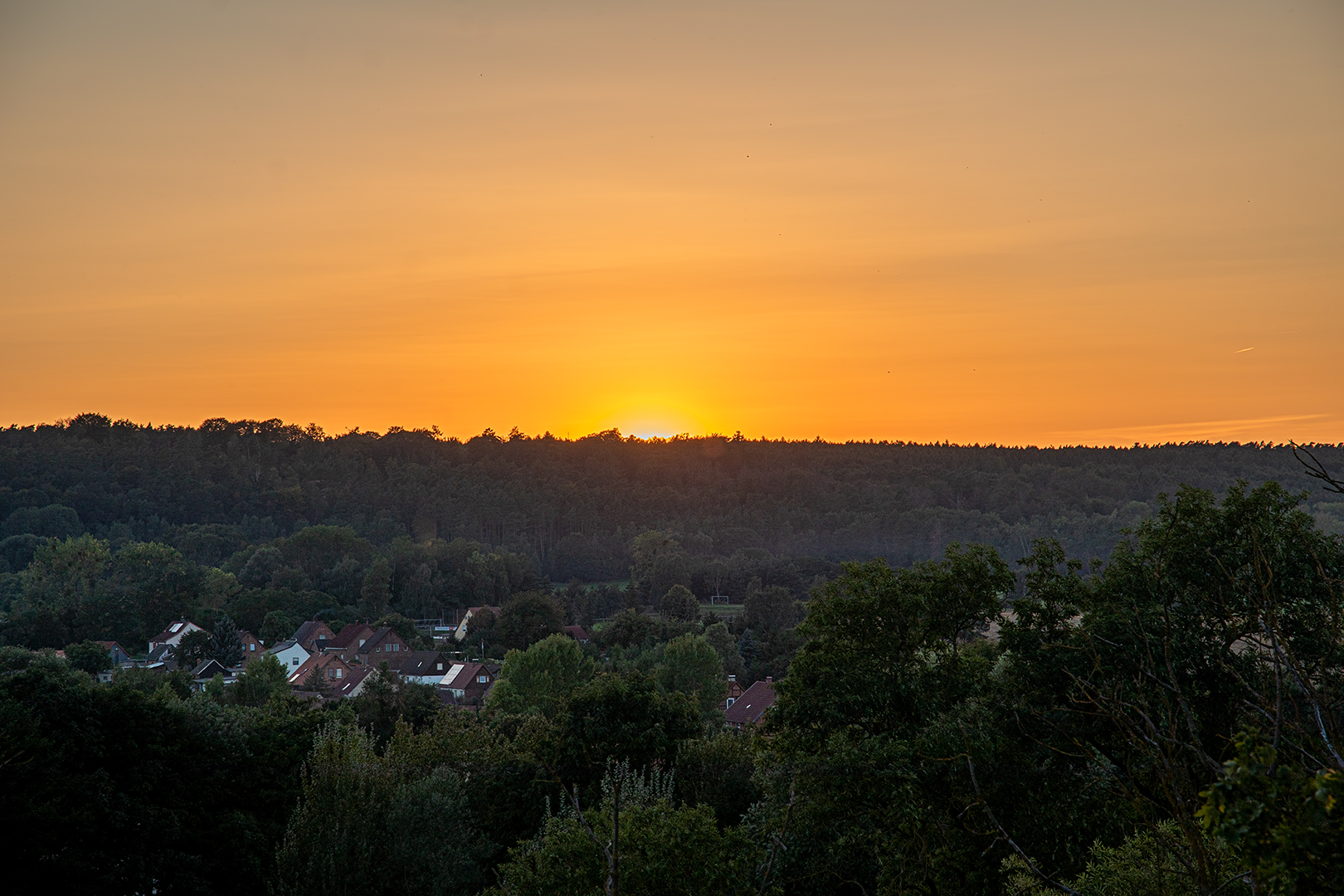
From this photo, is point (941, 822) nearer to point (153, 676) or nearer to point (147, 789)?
point (147, 789)

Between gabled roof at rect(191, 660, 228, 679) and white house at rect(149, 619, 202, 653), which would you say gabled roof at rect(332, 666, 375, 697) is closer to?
gabled roof at rect(191, 660, 228, 679)

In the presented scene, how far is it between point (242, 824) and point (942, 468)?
138 meters

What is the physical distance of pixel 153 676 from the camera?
48.2 metres

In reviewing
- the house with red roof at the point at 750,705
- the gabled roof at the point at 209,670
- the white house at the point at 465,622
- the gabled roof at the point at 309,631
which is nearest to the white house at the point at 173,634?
the gabled roof at the point at 209,670

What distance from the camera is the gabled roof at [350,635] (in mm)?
73188

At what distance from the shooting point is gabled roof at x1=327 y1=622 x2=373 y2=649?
73.2m

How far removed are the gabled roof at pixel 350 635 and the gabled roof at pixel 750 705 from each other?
34632 millimetres

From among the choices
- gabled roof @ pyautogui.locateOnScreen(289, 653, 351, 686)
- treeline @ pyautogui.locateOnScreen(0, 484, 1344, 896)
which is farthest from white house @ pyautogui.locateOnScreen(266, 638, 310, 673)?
treeline @ pyautogui.locateOnScreen(0, 484, 1344, 896)

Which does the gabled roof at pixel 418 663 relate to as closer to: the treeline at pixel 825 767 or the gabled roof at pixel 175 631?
the gabled roof at pixel 175 631

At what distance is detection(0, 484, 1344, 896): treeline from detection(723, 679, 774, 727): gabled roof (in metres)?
21.6

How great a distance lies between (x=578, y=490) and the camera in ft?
471

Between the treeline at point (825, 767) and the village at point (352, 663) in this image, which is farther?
the village at point (352, 663)

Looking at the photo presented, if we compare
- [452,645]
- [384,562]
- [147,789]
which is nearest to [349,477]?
[384,562]

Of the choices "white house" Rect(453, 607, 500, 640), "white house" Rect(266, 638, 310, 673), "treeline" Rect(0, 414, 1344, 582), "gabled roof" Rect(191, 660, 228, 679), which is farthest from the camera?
"treeline" Rect(0, 414, 1344, 582)
